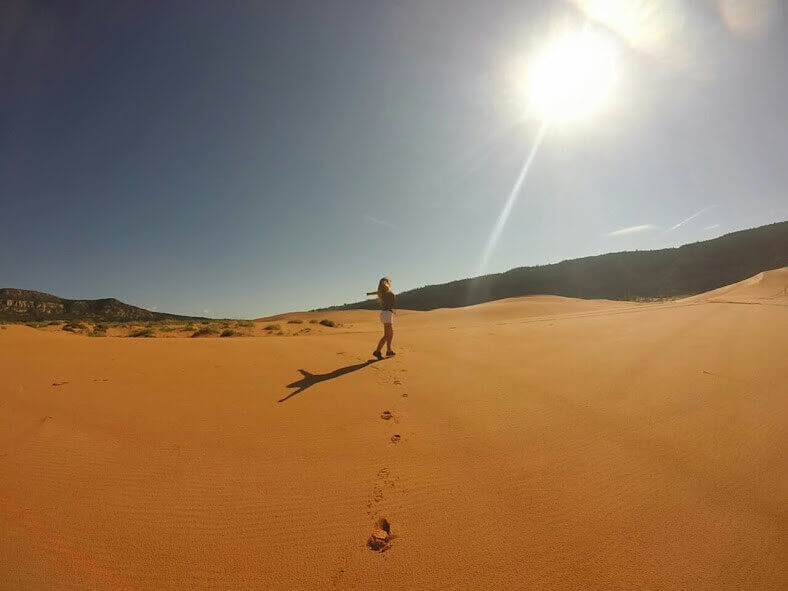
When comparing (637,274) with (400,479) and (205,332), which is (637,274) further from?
(400,479)

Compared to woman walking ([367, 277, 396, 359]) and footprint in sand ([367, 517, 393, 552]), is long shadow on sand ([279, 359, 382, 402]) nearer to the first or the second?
woman walking ([367, 277, 396, 359])

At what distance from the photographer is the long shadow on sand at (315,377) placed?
16.2 ft

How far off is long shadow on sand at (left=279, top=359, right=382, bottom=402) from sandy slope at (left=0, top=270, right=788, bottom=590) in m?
0.07

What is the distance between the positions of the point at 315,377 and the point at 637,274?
2278 inches

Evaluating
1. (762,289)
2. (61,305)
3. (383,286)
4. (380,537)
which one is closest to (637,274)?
(762,289)

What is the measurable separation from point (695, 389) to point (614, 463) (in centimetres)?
257

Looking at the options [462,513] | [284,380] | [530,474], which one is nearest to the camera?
[462,513]

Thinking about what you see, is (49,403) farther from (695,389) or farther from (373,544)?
(695,389)

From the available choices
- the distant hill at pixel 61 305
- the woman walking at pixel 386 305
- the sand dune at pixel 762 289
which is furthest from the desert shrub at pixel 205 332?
the distant hill at pixel 61 305

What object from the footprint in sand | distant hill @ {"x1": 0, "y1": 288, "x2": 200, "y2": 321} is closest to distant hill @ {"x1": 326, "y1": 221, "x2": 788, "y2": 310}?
distant hill @ {"x1": 0, "y1": 288, "x2": 200, "y2": 321}

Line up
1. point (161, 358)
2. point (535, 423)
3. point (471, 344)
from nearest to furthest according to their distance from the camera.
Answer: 1. point (535, 423)
2. point (161, 358)
3. point (471, 344)

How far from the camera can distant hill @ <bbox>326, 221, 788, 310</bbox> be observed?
1697 inches

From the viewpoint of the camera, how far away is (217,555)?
1858 millimetres

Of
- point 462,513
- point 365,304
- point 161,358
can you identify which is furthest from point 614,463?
point 365,304
